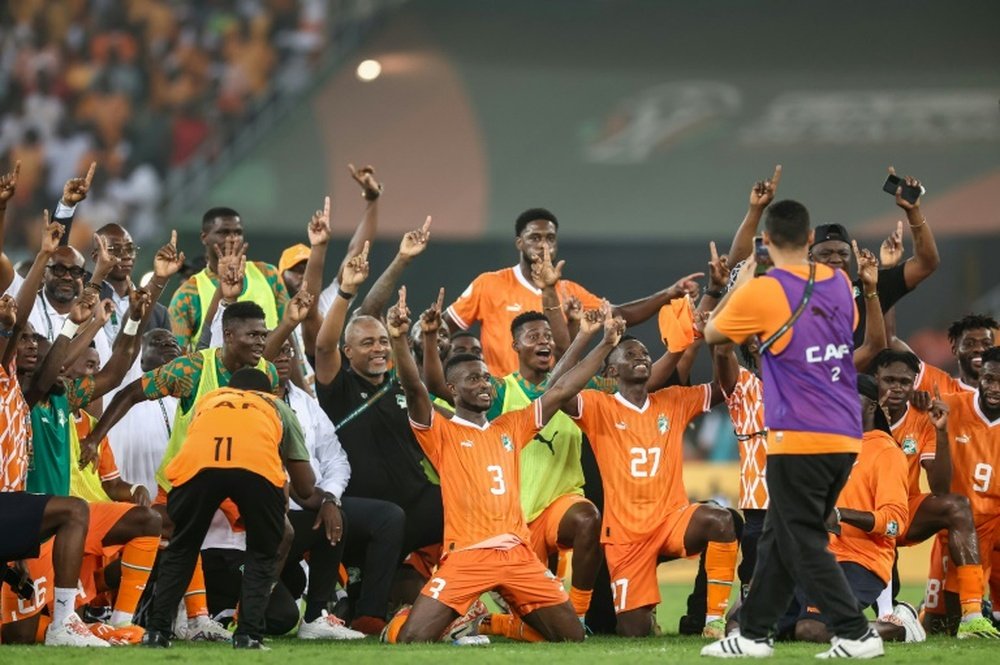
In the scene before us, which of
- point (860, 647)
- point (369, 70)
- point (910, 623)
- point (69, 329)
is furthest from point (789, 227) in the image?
point (369, 70)

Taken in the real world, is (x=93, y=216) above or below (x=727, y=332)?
above

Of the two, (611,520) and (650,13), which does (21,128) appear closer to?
(650,13)

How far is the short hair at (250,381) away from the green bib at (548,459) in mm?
2063

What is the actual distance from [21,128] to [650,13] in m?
8.33

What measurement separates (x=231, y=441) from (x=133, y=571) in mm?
1163

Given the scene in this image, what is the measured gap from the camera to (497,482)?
31.7 ft

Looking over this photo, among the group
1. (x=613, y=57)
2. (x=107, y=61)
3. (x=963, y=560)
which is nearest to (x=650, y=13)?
(x=613, y=57)

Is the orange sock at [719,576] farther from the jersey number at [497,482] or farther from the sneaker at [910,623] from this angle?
the jersey number at [497,482]

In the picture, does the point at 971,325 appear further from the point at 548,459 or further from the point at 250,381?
the point at 250,381

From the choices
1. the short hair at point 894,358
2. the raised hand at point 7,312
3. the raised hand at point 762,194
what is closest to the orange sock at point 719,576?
the short hair at point 894,358

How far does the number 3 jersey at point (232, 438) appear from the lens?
8.55 metres

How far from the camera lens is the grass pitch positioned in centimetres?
803

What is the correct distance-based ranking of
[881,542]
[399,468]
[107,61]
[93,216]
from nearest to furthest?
[881,542] < [399,468] < [93,216] < [107,61]

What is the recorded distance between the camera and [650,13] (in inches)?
881
